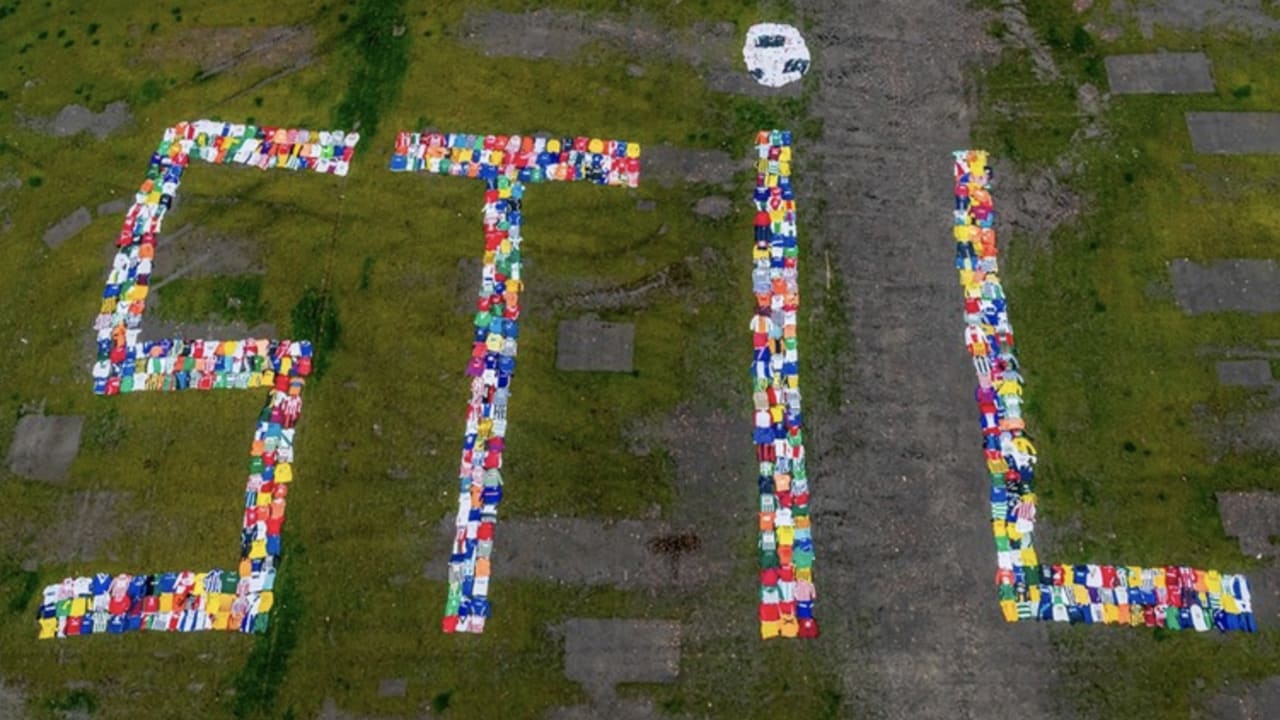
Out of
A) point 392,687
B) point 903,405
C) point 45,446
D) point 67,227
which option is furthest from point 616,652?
point 67,227

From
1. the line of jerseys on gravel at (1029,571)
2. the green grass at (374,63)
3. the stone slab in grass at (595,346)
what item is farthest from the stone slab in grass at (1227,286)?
the green grass at (374,63)

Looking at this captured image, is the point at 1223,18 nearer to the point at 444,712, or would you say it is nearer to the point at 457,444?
the point at 457,444

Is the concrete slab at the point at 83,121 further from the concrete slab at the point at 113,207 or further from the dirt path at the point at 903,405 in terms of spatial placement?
the dirt path at the point at 903,405

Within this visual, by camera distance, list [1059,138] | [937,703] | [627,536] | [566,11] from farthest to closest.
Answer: [566,11], [1059,138], [627,536], [937,703]

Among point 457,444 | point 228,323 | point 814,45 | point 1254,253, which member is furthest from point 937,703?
point 228,323

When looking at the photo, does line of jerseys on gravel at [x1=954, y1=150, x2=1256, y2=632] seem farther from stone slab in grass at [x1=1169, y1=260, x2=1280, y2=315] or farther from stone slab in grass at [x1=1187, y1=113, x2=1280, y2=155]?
stone slab in grass at [x1=1187, y1=113, x2=1280, y2=155]

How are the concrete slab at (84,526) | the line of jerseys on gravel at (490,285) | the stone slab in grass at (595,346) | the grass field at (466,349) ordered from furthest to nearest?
the stone slab in grass at (595,346)
the concrete slab at (84,526)
the line of jerseys on gravel at (490,285)
the grass field at (466,349)
